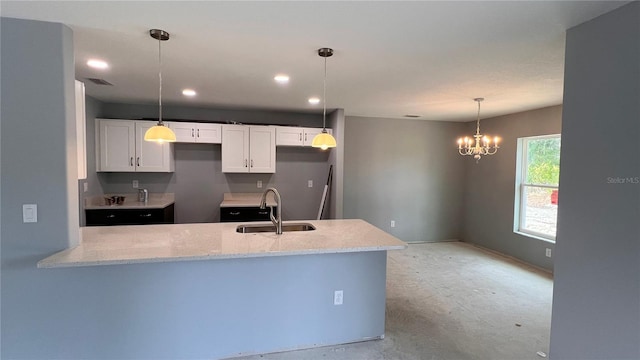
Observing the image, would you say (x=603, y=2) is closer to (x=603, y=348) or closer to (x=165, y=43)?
(x=603, y=348)

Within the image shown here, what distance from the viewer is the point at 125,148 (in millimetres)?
4262

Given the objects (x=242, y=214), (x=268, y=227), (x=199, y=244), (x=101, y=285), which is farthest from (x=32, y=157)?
(x=242, y=214)

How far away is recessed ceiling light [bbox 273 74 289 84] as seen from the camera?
120 inches

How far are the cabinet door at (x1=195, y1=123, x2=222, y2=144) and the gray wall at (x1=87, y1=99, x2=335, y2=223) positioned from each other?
0.35 m

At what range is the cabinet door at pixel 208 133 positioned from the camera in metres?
4.43

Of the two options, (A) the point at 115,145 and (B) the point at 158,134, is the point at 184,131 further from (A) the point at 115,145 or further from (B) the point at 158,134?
(B) the point at 158,134

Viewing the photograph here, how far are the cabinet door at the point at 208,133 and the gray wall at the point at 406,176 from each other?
7.06 ft

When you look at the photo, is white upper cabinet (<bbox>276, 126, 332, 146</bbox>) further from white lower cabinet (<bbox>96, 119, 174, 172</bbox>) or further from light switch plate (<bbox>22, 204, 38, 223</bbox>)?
light switch plate (<bbox>22, 204, 38, 223</bbox>)

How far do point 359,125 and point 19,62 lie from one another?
4.42 m

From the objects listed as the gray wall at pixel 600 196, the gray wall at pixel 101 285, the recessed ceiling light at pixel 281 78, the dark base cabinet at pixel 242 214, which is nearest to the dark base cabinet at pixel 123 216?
the dark base cabinet at pixel 242 214

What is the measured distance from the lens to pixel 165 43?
225cm

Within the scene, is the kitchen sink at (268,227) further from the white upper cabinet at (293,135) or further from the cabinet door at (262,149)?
the white upper cabinet at (293,135)

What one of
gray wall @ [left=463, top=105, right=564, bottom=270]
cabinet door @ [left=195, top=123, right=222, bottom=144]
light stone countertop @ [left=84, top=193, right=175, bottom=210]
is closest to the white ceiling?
cabinet door @ [left=195, top=123, right=222, bottom=144]

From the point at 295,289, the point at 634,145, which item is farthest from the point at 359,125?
the point at 634,145
